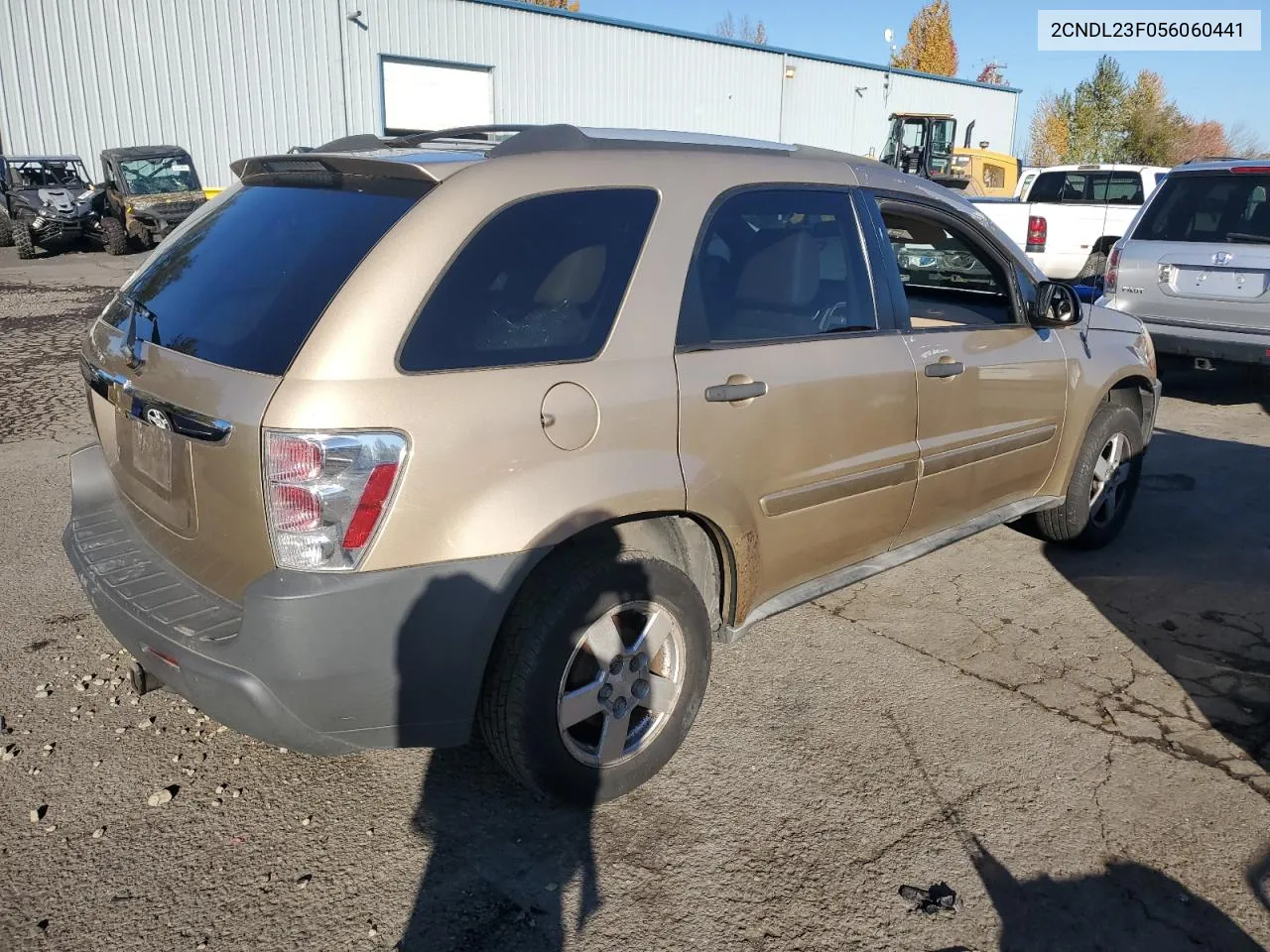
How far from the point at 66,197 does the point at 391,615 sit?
19994mm

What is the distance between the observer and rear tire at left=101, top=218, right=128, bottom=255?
18.6 meters

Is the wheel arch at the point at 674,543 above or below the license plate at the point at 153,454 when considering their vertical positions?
below

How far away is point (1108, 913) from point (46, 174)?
22211 millimetres

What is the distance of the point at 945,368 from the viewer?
3750 millimetres

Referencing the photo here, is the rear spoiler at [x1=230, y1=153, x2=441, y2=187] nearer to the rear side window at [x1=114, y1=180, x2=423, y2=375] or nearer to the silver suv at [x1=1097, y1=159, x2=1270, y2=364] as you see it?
the rear side window at [x1=114, y1=180, x2=423, y2=375]

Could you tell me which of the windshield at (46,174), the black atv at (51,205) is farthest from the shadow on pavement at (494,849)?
the windshield at (46,174)

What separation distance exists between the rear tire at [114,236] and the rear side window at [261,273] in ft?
58.8

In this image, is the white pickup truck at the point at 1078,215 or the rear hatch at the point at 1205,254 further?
the white pickup truck at the point at 1078,215

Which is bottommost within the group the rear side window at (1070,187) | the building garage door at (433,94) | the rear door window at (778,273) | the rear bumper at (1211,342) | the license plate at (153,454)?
the rear bumper at (1211,342)

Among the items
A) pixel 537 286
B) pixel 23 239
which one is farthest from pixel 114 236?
pixel 537 286

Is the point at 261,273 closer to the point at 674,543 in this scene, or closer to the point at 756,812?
the point at 674,543

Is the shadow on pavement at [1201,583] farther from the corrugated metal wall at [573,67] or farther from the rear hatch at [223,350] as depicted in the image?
the corrugated metal wall at [573,67]

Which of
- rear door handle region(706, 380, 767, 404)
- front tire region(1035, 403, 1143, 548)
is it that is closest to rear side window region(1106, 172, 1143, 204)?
front tire region(1035, 403, 1143, 548)

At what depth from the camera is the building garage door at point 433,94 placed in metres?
25.9
